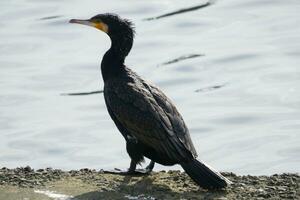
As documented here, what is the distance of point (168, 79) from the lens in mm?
17125

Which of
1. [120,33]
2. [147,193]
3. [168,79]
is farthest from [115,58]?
[168,79]

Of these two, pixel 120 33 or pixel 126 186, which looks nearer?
pixel 126 186

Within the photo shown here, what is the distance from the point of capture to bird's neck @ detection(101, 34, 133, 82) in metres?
10.7

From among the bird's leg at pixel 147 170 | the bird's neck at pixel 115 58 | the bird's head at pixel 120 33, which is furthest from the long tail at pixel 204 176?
the bird's head at pixel 120 33

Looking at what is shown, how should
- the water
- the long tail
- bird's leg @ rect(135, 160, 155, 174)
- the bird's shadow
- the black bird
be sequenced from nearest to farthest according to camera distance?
the bird's shadow
the long tail
the black bird
bird's leg @ rect(135, 160, 155, 174)
the water

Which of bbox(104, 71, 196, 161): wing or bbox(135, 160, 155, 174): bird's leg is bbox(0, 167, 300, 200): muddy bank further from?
bbox(104, 71, 196, 161): wing

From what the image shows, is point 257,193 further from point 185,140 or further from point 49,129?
point 49,129

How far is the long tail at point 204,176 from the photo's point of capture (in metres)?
9.48

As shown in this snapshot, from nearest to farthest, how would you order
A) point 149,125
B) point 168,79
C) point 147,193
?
point 147,193, point 149,125, point 168,79

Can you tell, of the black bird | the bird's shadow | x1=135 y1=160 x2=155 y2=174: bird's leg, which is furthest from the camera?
x1=135 y1=160 x2=155 y2=174: bird's leg

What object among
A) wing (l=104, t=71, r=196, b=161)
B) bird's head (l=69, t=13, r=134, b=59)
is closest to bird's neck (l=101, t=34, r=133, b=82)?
bird's head (l=69, t=13, r=134, b=59)

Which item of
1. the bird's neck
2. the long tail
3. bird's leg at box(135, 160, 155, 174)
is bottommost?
bird's leg at box(135, 160, 155, 174)

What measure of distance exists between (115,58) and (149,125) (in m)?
1.14

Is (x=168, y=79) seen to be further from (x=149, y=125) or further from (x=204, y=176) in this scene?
(x=204, y=176)
